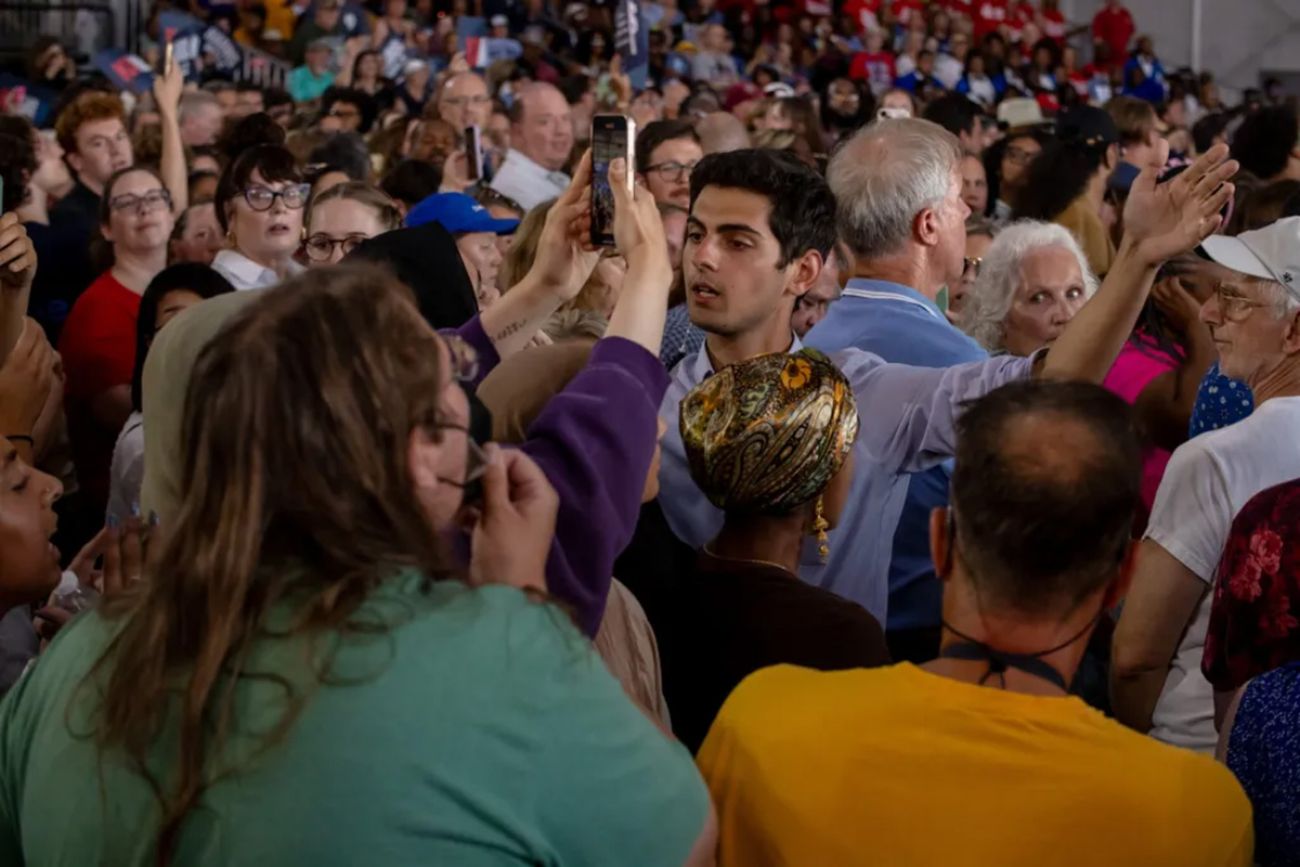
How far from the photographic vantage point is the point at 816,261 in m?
3.16

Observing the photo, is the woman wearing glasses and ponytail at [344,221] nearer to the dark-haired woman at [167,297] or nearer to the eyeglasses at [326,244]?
the eyeglasses at [326,244]

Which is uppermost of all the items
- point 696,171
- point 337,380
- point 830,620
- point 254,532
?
point 337,380

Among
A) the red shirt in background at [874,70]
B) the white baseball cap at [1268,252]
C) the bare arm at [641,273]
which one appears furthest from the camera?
the red shirt in background at [874,70]

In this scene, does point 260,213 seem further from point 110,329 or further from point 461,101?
point 461,101

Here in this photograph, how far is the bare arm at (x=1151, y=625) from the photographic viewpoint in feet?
8.21

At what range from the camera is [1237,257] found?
8.76 ft

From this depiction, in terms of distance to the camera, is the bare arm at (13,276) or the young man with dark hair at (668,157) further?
the young man with dark hair at (668,157)

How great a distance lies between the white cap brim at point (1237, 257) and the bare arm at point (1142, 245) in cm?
25

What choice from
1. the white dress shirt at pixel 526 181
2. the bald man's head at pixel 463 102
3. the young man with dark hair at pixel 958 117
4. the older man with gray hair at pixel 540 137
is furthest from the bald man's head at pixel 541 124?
the young man with dark hair at pixel 958 117

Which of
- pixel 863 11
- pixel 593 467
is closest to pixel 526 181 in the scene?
pixel 593 467

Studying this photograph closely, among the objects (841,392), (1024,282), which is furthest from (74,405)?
(841,392)

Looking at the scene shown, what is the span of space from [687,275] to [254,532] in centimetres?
182

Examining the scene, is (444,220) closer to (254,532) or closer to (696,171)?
(696,171)

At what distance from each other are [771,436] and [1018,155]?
17.5ft
